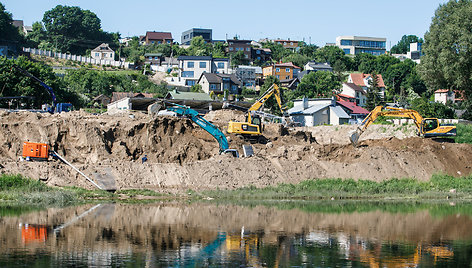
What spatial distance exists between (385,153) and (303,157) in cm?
669

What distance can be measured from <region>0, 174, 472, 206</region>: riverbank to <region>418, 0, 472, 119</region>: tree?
16.9m

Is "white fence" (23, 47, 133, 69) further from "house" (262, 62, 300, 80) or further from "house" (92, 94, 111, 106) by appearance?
"house" (92, 94, 111, 106)

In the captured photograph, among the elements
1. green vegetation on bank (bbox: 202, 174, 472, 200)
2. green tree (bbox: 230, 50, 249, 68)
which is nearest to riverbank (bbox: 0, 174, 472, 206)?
green vegetation on bank (bbox: 202, 174, 472, 200)

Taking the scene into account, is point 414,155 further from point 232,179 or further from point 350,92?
point 350,92

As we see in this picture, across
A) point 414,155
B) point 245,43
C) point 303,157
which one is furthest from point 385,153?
point 245,43

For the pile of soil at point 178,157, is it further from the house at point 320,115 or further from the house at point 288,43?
the house at point 288,43

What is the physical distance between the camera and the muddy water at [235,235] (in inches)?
1016

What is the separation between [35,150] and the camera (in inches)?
1863

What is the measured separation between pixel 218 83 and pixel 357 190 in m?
69.4

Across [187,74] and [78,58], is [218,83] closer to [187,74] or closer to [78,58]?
[187,74]

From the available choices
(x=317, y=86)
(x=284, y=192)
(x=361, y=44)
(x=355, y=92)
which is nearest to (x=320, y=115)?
(x=317, y=86)

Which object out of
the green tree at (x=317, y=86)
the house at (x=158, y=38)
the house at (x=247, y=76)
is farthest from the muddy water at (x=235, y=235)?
the house at (x=158, y=38)

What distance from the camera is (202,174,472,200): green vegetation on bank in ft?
156

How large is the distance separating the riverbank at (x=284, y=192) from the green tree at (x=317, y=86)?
194 feet
